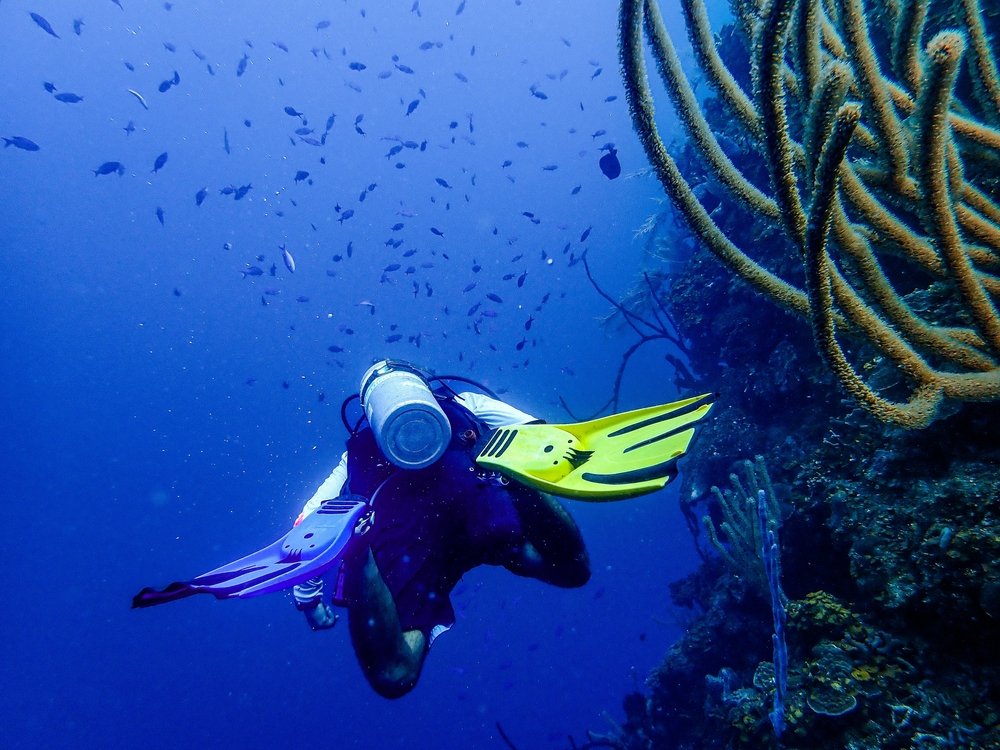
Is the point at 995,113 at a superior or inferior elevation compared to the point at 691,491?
superior

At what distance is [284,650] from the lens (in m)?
49.0

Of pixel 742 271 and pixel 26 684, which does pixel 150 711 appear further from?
pixel 742 271

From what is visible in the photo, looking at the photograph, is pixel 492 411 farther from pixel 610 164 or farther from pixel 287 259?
pixel 287 259

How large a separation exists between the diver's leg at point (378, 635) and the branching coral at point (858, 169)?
2416mm

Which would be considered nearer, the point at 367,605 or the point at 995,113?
the point at 995,113

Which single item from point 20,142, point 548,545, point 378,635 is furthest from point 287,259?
point 378,635

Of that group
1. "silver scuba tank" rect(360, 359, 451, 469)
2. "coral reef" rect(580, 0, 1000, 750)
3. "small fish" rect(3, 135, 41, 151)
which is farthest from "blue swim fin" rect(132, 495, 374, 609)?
"small fish" rect(3, 135, 41, 151)

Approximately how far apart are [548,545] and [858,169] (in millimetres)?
2666

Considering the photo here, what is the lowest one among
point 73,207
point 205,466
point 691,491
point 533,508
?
point 205,466

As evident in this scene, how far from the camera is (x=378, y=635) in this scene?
281cm

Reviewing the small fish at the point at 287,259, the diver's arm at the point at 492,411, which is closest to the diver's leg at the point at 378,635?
the diver's arm at the point at 492,411

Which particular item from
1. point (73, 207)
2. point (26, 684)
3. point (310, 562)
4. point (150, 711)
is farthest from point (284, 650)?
point (73, 207)

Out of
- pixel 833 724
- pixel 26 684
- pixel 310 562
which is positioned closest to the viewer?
pixel 310 562

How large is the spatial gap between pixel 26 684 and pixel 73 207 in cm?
6356
